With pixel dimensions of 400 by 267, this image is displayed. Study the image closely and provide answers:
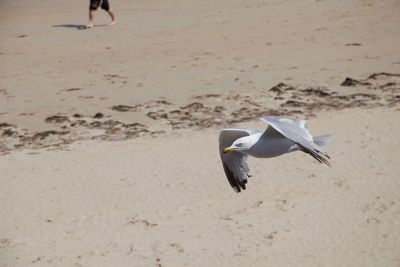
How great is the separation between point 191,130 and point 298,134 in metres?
4.91

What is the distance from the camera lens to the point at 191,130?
31.9 feet

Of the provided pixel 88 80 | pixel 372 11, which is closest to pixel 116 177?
pixel 88 80

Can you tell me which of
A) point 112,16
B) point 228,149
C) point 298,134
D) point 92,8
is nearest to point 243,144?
point 228,149

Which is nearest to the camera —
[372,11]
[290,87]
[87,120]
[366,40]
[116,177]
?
[116,177]

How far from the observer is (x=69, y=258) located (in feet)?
23.2

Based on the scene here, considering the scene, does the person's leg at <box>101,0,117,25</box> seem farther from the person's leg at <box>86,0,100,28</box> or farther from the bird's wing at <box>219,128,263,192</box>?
the bird's wing at <box>219,128,263,192</box>

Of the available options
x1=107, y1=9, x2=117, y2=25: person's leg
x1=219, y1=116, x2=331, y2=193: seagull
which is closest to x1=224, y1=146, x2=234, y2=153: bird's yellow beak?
x1=219, y1=116, x2=331, y2=193: seagull

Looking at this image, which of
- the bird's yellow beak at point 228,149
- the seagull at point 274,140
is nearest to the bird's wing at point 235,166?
the seagull at point 274,140

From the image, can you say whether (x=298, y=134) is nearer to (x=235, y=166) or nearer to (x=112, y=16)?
(x=235, y=166)

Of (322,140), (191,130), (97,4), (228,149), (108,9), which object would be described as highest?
(322,140)

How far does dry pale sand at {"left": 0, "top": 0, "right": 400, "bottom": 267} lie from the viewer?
7230mm

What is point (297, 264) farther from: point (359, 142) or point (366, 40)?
point (366, 40)

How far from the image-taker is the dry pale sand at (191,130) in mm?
7230

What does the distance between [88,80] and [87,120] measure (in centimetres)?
161
